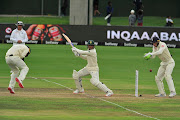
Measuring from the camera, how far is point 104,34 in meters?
40.4

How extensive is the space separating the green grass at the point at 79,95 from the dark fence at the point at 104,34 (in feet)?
23.3

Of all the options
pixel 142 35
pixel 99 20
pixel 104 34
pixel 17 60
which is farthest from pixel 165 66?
pixel 99 20

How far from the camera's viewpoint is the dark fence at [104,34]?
39.9 meters

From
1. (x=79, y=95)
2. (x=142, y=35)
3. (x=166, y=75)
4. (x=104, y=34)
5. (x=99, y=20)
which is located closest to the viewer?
(x=166, y=75)

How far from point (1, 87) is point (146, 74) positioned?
28.8 feet

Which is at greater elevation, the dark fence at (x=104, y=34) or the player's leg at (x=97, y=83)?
the player's leg at (x=97, y=83)

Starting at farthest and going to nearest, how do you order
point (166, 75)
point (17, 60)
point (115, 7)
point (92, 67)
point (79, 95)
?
point (115, 7)
point (79, 95)
point (166, 75)
point (92, 67)
point (17, 60)

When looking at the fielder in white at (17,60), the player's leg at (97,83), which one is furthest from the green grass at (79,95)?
the fielder in white at (17,60)

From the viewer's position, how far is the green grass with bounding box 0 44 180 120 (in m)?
15.2

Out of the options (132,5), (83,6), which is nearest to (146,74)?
(83,6)

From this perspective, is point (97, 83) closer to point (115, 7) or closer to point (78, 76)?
point (78, 76)

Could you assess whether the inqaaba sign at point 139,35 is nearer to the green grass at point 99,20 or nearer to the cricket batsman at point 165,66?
the green grass at point 99,20

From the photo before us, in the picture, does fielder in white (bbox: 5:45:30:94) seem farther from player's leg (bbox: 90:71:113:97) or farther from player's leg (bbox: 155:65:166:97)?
player's leg (bbox: 155:65:166:97)

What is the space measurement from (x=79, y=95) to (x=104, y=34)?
2177 cm
